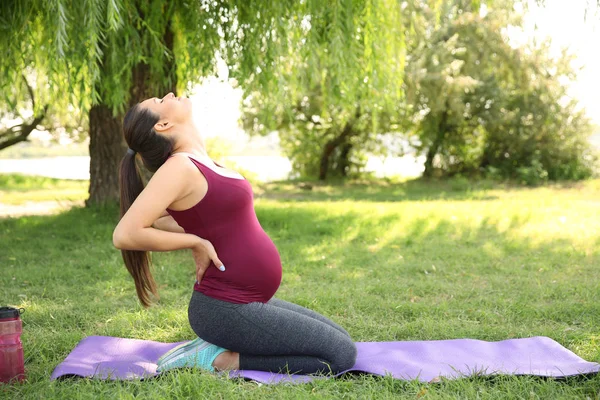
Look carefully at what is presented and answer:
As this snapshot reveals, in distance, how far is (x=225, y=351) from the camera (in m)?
3.14

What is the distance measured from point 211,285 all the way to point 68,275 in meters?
3.22

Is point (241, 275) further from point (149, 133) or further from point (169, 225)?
point (149, 133)

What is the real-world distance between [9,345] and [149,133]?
4.18 feet

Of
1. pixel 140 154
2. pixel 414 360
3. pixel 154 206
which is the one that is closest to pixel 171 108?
pixel 140 154

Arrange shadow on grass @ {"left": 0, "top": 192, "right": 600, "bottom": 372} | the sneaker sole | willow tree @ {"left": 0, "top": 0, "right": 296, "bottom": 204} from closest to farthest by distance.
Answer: the sneaker sole → shadow on grass @ {"left": 0, "top": 192, "right": 600, "bottom": 372} → willow tree @ {"left": 0, "top": 0, "right": 296, "bottom": 204}

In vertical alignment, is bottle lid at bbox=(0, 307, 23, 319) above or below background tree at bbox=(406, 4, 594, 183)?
below

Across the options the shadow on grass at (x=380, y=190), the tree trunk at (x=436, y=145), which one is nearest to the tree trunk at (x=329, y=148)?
the shadow on grass at (x=380, y=190)

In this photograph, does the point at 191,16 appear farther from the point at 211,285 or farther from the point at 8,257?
the point at 211,285

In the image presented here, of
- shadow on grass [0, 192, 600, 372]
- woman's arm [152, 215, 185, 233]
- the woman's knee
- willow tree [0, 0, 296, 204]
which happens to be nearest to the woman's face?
woman's arm [152, 215, 185, 233]

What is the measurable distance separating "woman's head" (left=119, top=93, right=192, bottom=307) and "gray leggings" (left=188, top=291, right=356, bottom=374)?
582mm

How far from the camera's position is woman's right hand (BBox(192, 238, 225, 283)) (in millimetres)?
2910

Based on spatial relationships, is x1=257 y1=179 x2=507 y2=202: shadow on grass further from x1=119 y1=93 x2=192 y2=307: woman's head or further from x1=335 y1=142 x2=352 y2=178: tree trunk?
x1=119 y1=93 x2=192 y2=307: woman's head

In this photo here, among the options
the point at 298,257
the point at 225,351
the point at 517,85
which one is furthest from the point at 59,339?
the point at 517,85

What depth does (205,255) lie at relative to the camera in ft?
9.64
